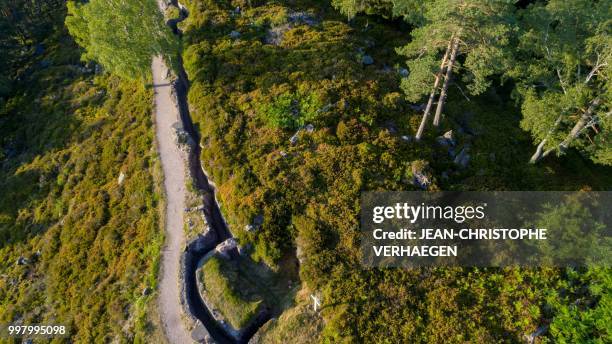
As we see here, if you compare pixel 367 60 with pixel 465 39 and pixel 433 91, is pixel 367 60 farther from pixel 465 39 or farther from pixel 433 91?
pixel 465 39

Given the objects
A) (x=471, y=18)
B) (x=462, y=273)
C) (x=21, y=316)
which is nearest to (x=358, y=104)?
(x=471, y=18)

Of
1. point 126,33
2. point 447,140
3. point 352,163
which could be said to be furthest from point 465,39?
point 126,33

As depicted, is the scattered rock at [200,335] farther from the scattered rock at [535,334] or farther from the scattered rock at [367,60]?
the scattered rock at [367,60]

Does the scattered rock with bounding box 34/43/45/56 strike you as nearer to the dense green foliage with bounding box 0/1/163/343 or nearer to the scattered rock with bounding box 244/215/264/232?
the dense green foliage with bounding box 0/1/163/343

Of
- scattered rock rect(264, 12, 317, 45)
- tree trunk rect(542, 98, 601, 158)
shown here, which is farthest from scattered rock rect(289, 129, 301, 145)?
tree trunk rect(542, 98, 601, 158)

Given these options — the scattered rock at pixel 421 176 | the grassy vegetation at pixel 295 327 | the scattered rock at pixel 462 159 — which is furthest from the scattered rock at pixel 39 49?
the scattered rock at pixel 462 159
